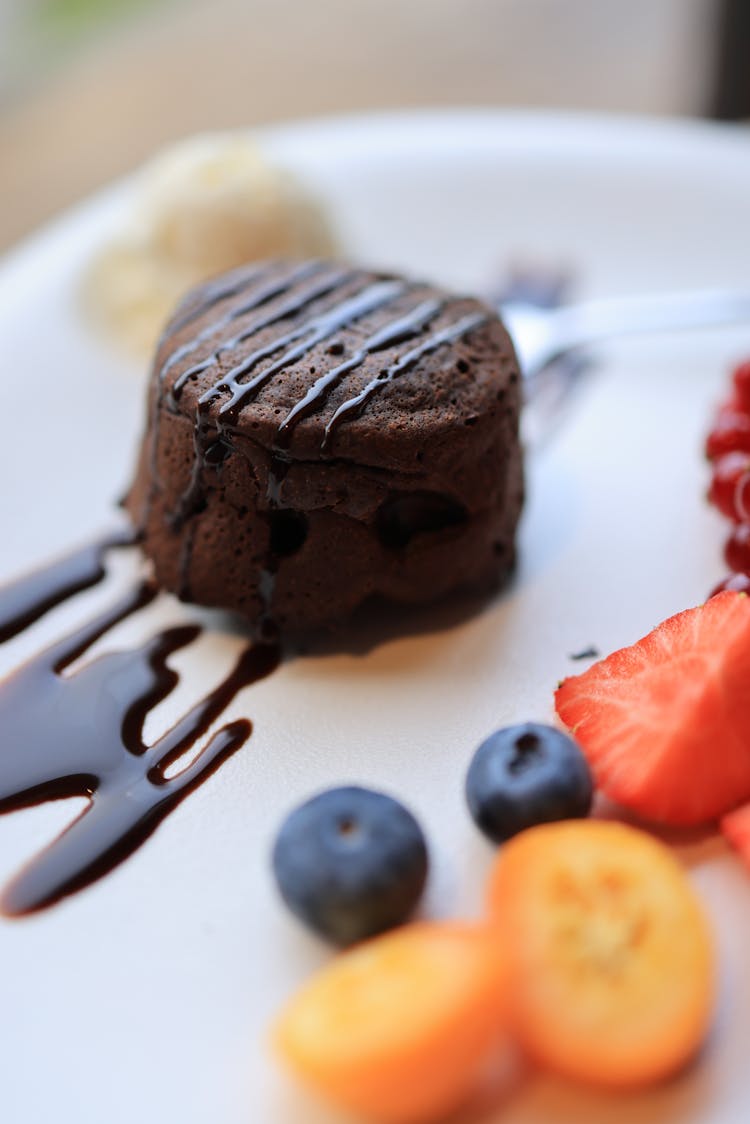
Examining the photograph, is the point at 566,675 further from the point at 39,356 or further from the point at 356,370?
the point at 39,356

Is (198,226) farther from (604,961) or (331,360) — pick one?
(604,961)

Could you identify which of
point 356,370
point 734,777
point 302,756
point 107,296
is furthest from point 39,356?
point 734,777

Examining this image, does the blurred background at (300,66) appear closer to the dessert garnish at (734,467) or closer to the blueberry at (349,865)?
the dessert garnish at (734,467)

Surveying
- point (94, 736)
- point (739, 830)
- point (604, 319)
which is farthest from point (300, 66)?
point (739, 830)

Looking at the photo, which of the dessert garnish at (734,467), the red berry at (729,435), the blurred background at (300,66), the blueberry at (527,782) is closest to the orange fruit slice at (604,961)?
the blueberry at (527,782)

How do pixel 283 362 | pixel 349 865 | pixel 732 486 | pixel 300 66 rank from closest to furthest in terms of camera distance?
pixel 349 865 < pixel 283 362 < pixel 732 486 < pixel 300 66

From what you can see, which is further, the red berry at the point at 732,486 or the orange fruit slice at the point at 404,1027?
the red berry at the point at 732,486

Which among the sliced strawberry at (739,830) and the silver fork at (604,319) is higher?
the silver fork at (604,319)
